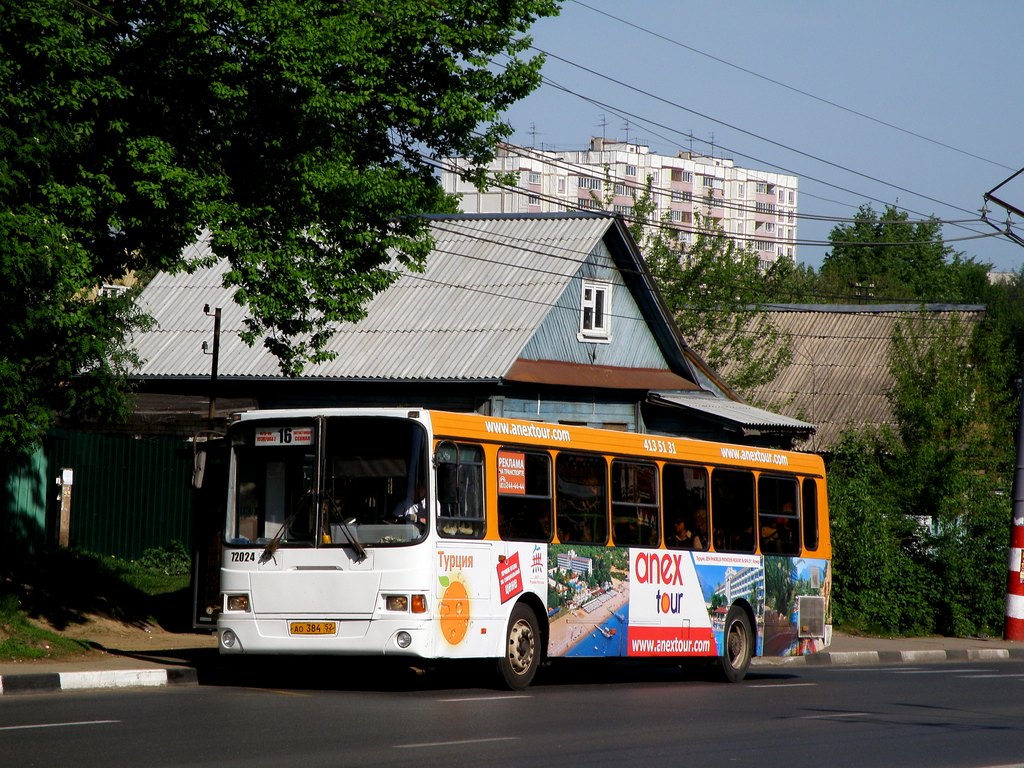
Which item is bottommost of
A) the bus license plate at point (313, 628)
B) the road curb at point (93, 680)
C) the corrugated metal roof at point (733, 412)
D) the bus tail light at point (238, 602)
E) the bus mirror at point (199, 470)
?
the road curb at point (93, 680)

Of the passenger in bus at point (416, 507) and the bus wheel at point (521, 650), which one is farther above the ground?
the passenger in bus at point (416, 507)

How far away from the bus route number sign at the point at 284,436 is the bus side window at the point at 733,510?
576cm

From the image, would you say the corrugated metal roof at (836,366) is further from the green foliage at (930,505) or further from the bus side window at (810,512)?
the bus side window at (810,512)

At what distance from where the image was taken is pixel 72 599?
757 inches

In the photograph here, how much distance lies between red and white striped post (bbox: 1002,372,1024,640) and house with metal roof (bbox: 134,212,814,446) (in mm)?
6494

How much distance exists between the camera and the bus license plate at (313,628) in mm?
13977

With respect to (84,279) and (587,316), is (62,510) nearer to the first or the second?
(84,279)

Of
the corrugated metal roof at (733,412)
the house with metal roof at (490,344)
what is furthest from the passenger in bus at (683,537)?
the corrugated metal roof at (733,412)

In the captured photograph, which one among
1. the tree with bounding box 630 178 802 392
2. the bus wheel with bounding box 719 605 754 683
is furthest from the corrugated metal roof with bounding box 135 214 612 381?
the bus wheel with bounding box 719 605 754 683

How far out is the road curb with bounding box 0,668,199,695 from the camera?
13867 mm

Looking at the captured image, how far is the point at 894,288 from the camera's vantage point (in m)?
97.4

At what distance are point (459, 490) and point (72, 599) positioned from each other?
23.9 ft

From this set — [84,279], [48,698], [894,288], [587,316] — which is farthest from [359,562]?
[894,288]

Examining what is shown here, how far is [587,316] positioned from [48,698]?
70.8 feet
